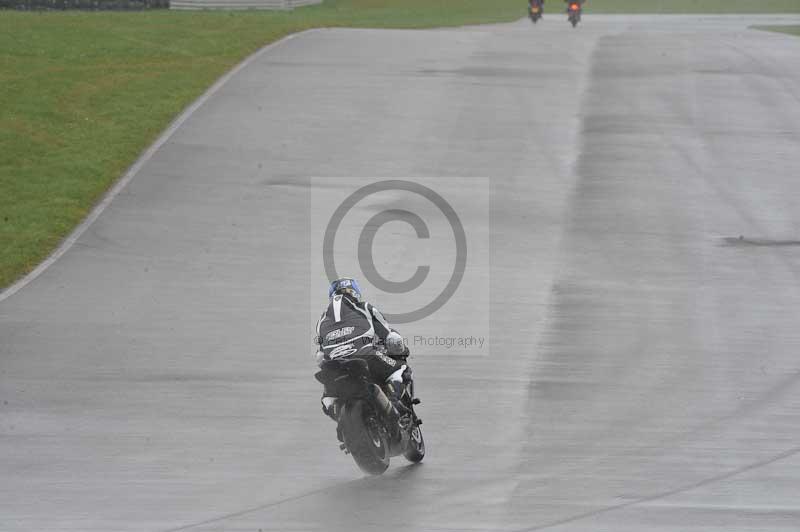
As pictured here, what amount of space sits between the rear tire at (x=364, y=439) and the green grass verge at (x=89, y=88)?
417 inches

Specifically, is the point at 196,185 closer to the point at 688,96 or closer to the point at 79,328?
the point at 79,328

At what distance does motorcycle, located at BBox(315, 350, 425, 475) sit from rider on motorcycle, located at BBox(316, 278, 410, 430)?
3.7 inches

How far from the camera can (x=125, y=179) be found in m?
26.4

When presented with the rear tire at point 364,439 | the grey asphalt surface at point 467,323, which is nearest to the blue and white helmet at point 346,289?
the rear tire at point 364,439

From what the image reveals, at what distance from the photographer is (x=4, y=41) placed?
127 feet

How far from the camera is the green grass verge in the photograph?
25005mm

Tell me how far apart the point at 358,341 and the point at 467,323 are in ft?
20.5

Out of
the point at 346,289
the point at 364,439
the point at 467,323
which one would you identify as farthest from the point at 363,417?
the point at 467,323

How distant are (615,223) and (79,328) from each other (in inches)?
396

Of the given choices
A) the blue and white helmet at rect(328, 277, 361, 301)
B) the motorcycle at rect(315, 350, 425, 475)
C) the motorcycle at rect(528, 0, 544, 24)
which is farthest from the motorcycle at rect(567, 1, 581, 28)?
the motorcycle at rect(315, 350, 425, 475)

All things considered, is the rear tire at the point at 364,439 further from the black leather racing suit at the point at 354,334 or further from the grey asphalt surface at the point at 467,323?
the black leather racing suit at the point at 354,334

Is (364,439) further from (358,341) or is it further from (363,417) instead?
(358,341)

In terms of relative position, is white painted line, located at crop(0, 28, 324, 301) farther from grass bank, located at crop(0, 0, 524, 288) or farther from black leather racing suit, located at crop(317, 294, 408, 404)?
black leather racing suit, located at crop(317, 294, 408, 404)

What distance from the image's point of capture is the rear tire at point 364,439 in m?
12.1
